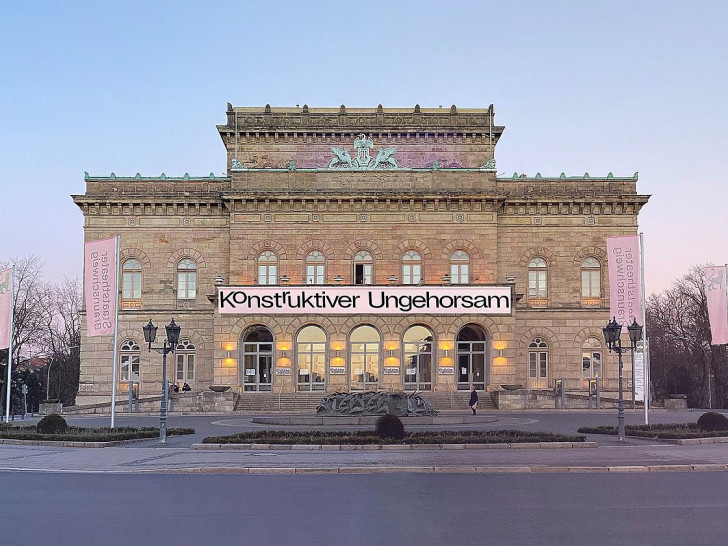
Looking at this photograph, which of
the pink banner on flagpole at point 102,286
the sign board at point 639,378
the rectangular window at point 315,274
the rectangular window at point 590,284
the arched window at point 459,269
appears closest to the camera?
the pink banner on flagpole at point 102,286

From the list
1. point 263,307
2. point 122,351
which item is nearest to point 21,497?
point 263,307

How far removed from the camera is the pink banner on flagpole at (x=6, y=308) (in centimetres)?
3678

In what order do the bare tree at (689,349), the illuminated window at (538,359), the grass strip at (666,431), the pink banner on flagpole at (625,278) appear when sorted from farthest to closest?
the bare tree at (689,349)
the illuminated window at (538,359)
the pink banner on flagpole at (625,278)
the grass strip at (666,431)

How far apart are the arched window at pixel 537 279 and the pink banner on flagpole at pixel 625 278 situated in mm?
16183

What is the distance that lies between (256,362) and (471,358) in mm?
12742

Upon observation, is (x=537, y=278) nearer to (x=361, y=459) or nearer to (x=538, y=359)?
(x=538, y=359)

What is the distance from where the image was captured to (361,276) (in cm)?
5244

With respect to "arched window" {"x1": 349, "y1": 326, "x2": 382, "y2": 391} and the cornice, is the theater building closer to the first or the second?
"arched window" {"x1": 349, "y1": 326, "x2": 382, "y2": 391}

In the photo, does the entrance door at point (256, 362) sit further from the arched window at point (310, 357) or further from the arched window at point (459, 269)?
the arched window at point (459, 269)

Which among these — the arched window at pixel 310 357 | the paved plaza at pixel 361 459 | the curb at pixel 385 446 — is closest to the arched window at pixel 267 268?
the arched window at pixel 310 357

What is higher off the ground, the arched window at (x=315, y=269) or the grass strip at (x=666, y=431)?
the arched window at (x=315, y=269)

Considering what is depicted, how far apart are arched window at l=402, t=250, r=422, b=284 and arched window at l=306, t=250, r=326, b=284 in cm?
484

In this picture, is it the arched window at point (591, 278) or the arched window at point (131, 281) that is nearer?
the arched window at point (131, 281)

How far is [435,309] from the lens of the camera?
50531 mm
